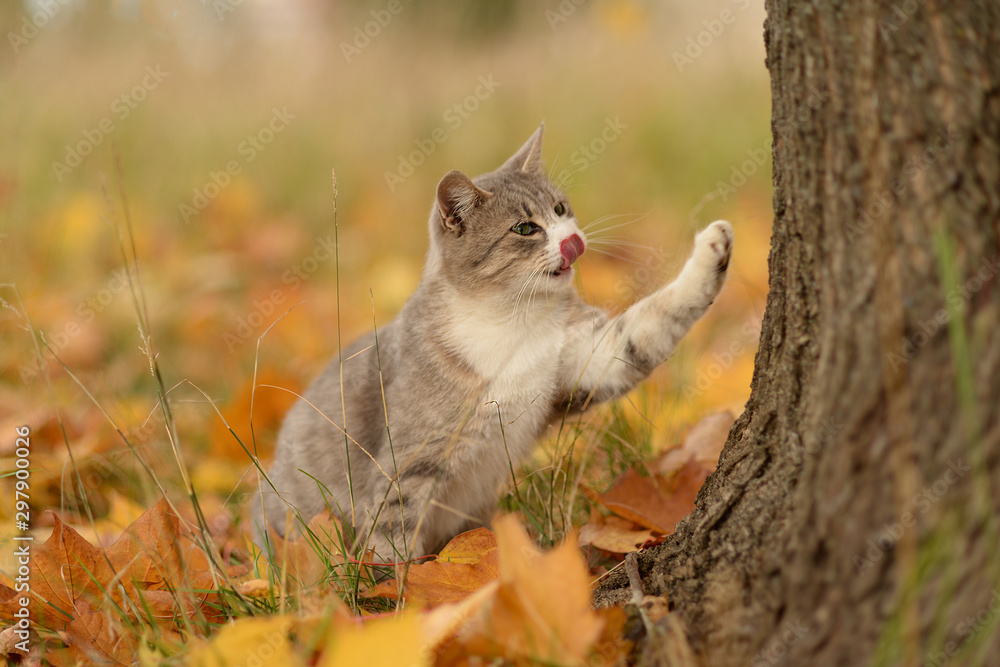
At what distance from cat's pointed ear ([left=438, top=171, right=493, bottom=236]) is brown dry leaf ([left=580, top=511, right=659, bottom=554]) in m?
0.96

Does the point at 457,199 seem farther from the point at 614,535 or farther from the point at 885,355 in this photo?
the point at 885,355

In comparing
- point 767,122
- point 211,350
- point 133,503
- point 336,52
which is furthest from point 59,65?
point 767,122

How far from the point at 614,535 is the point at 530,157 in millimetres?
1288

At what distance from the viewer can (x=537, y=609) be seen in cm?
109

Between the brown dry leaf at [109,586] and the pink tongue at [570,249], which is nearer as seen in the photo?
the brown dry leaf at [109,586]

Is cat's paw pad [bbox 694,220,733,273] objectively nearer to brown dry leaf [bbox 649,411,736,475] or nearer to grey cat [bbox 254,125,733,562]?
grey cat [bbox 254,125,733,562]

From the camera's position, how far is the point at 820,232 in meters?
1.13

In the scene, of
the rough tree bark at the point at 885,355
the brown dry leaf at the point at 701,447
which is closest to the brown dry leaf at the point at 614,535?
the brown dry leaf at the point at 701,447

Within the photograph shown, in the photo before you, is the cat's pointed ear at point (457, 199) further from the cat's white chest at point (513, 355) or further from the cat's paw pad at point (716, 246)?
the cat's paw pad at point (716, 246)

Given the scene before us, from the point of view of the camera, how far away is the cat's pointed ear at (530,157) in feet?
8.17

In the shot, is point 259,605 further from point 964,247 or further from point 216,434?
point 216,434

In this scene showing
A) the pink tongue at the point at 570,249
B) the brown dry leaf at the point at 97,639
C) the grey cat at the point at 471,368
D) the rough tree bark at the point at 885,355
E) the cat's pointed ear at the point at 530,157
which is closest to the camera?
the rough tree bark at the point at 885,355

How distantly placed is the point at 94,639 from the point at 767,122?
5249 mm

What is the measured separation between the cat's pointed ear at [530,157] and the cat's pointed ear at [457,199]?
28 cm
